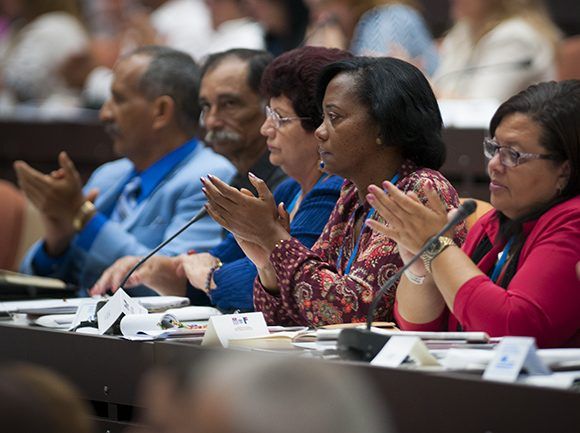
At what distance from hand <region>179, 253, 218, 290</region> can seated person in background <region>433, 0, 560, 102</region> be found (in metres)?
2.10

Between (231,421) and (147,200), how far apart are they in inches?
127

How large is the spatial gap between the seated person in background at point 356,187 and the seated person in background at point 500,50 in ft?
7.84

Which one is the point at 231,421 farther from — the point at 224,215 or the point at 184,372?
the point at 224,215

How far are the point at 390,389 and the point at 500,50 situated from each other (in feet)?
11.7

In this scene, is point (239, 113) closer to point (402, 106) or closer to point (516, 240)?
point (402, 106)

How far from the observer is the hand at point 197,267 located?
3.88 meters

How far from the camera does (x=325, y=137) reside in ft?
10.9

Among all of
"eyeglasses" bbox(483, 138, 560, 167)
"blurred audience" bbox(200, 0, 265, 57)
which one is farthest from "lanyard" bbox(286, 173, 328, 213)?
"blurred audience" bbox(200, 0, 265, 57)

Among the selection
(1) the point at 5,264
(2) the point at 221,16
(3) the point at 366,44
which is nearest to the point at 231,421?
(1) the point at 5,264

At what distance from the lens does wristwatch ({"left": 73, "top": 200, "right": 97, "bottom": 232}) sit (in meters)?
4.54

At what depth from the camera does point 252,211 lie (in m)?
3.25

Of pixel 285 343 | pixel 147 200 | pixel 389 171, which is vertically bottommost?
pixel 147 200

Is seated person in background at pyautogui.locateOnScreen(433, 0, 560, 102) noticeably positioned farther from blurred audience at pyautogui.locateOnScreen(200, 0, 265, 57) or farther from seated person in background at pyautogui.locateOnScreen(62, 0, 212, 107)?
seated person in background at pyautogui.locateOnScreen(62, 0, 212, 107)

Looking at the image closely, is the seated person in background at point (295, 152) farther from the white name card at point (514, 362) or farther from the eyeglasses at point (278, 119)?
the white name card at point (514, 362)
